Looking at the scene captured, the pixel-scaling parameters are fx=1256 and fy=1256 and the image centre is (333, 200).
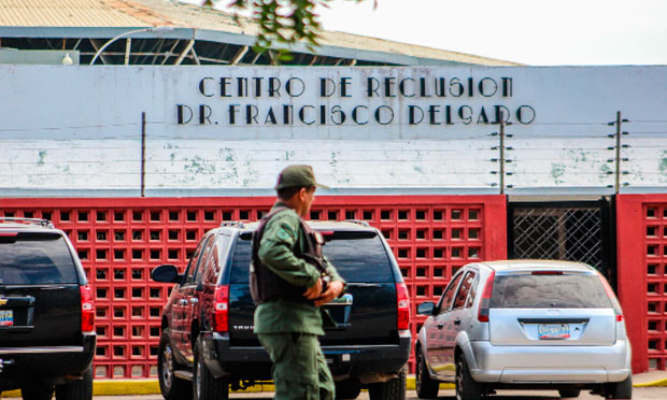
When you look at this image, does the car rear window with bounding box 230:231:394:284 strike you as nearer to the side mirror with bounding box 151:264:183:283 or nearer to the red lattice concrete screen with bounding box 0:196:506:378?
the side mirror with bounding box 151:264:183:283

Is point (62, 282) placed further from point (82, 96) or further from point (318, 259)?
point (82, 96)

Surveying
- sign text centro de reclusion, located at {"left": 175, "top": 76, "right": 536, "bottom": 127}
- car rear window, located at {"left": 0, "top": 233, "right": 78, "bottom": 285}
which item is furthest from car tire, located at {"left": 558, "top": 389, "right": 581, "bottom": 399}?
sign text centro de reclusion, located at {"left": 175, "top": 76, "right": 536, "bottom": 127}

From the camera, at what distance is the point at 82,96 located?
26641 millimetres

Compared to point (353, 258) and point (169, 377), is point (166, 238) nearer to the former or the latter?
point (169, 377)

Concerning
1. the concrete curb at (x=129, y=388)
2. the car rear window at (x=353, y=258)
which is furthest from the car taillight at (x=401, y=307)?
the concrete curb at (x=129, y=388)

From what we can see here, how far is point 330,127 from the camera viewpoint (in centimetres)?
2642

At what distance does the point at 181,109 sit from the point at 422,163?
5177 mm

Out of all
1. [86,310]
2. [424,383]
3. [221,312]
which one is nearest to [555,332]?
[424,383]

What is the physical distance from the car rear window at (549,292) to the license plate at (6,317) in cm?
426

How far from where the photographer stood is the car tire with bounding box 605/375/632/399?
1138 cm

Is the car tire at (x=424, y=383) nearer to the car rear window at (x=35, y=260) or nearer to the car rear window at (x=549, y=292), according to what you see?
the car rear window at (x=549, y=292)

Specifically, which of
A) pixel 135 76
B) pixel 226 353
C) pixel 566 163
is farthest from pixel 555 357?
pixel 135 76

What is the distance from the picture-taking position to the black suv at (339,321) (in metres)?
10.3

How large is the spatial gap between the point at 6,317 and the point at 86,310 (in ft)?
2.19
